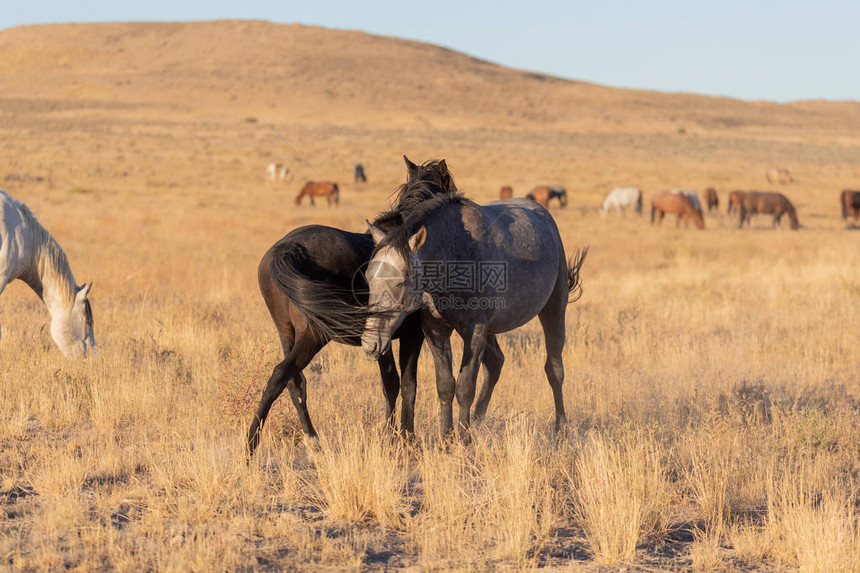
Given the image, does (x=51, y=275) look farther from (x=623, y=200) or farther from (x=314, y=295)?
(x=623, y=200)

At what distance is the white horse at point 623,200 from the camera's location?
30.4 meters

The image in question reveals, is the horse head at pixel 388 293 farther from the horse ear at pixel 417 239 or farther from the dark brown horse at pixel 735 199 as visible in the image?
the dark brown horse at pixel 735 199

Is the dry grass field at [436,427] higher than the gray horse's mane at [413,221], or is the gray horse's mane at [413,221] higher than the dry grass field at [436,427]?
the gray horse's mane at [413,221]

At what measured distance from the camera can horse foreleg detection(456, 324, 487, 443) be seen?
5.43 metres

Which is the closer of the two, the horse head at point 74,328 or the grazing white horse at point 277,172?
the horse head at point 74,328

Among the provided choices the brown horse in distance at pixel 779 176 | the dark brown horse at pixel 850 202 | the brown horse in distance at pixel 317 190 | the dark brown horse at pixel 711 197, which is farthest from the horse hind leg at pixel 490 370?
the brown horse in distance at pixel 779 176

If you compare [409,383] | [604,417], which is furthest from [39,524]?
[604,417]

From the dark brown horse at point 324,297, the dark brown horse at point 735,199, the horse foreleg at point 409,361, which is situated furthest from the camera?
the dark brown horse at point 735,199

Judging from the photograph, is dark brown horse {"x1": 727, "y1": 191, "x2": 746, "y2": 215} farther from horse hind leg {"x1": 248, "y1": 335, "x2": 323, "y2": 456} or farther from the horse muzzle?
the horse muzzle

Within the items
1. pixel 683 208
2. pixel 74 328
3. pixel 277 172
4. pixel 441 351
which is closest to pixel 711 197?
pixel 683 208

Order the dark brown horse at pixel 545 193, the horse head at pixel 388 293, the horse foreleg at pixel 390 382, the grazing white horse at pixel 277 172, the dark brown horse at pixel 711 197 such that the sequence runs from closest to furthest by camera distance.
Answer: the horse head at pixel 388 293 < the horse foreleg at pixel 390 382 < the dark brown horse at pixel 545 193 < the dark brown horse at pixel 711 197 < the grazing white horse at pixel 277 172

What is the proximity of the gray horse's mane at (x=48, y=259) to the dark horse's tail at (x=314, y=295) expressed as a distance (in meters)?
3.46

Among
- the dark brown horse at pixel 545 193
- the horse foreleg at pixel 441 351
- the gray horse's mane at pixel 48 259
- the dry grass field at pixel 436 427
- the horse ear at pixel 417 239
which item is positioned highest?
the dark brown horse at pixel 545 193

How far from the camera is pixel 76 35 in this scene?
408ft
